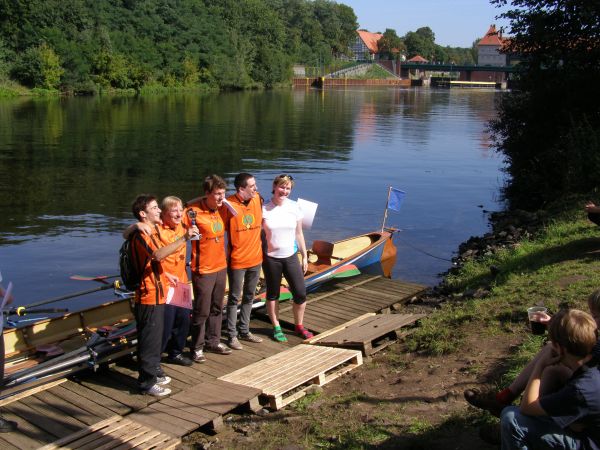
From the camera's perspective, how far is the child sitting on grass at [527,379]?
4094 millimetres

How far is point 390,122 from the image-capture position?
5300 cm

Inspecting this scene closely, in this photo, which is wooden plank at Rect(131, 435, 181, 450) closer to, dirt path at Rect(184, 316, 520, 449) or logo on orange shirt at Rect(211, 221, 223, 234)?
dirt path at Rect(184, 316, 520, 449)

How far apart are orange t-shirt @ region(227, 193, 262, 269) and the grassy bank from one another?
1.78 metres

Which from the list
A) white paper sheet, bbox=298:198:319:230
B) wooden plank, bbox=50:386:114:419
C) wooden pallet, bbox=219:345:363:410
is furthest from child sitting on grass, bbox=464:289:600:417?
white paper sheet, bbox=298:198:319:230

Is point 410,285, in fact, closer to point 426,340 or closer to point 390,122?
point 426,340

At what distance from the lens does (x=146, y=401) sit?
6422 millimetres

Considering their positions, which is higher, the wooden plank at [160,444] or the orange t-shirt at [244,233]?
the orange t-shirt at [244,233]

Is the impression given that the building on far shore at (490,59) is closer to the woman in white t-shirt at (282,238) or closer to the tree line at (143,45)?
the tree line at (143,45)

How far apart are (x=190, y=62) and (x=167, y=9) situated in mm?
9340

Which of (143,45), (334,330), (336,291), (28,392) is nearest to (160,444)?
(28,392)

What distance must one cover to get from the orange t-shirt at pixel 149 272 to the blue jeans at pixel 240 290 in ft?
4.64

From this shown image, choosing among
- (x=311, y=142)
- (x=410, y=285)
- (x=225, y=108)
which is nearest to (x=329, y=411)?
(x=410, y=285)

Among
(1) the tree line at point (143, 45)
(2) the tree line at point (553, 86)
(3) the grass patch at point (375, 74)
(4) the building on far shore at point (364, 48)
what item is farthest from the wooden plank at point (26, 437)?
(4) the building on far shore at point (364, 48)

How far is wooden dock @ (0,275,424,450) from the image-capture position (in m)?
5.70
